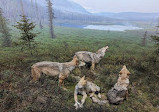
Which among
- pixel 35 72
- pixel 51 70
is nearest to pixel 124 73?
pixel 51 70

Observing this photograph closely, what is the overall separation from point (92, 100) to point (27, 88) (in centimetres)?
376

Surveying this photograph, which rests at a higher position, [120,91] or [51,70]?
[51,70]

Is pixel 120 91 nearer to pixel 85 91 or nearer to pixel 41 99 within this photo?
pixel 85 91

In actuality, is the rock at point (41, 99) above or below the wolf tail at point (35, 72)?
below

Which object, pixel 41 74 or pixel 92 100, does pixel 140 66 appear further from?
pixel 41 74

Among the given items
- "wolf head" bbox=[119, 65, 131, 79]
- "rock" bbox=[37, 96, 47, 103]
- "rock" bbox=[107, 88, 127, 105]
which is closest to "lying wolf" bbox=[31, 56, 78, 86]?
"rock" bbox=[37, 96, 47, 103]

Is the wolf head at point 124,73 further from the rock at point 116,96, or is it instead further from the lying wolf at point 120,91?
the rock at point 116,96

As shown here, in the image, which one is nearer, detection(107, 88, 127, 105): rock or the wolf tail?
detection(107, 88, 127, 105): rock

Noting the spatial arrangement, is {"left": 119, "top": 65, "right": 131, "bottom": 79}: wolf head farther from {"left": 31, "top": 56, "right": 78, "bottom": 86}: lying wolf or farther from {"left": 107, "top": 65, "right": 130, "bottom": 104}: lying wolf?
{"left": 31, "top": 56, "right": 78, "bottom": 86}: lying wolf

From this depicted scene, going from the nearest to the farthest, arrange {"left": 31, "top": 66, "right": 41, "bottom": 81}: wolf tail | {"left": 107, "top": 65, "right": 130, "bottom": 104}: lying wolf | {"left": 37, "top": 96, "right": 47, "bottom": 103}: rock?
{"left": 37, "top": 96, "right": 47, "bottom": 103}: rock → {"left": 107, "top": 65, "right": 130, "bottom": 104}: lying wolf → {"left": 31, "top": 66, "right": 41, "bottom": 81}: wolf tail

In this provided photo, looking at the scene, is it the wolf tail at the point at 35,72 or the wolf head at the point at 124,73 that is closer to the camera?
the wolf head at the point at 124,73

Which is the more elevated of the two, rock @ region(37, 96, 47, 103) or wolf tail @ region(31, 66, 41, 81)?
wolf tail @ region(31, 66, 41, 81)

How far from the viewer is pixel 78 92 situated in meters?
5.64

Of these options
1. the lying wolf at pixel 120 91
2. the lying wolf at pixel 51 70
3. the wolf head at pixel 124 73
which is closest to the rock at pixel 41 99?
the lying wolf at pixel 51 70
